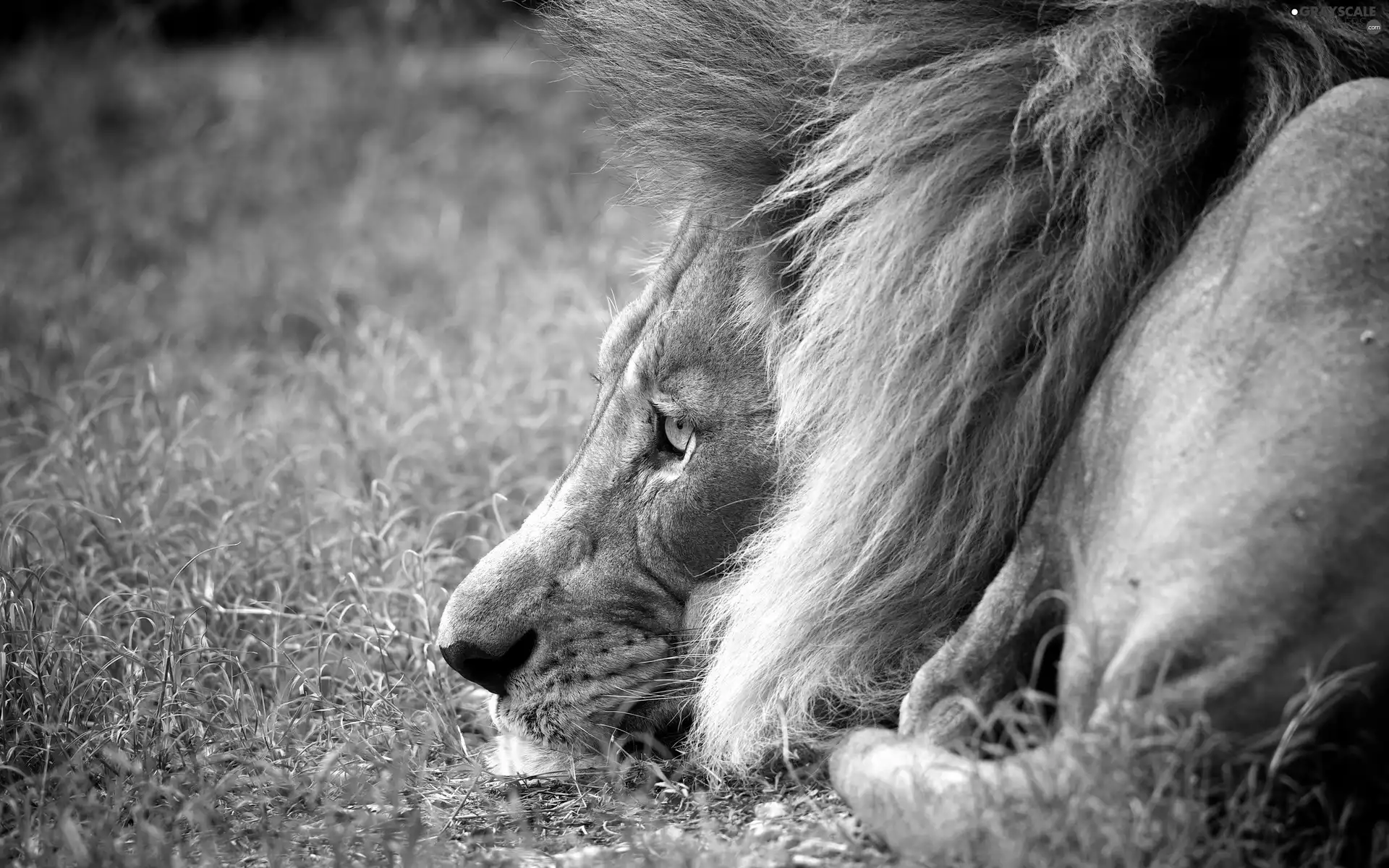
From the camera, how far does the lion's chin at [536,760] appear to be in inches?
93.7

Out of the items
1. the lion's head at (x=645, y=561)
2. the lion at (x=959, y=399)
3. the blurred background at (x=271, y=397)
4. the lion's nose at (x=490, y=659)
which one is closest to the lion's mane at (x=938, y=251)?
the lion at (x=959, y=399)

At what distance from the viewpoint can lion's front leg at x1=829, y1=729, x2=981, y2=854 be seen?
1657 millimetres

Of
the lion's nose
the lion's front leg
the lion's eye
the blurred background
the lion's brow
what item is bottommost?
the blurred background

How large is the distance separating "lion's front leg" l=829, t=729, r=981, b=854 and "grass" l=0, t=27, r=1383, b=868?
5 cm

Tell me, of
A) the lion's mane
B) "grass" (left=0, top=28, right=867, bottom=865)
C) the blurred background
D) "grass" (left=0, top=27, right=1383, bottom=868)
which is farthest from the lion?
the blurred background

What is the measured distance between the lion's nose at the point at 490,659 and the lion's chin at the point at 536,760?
0.10 meters

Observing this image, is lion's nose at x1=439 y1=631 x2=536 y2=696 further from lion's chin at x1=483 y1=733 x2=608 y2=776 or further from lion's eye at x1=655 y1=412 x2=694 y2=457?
lion's eye at x1=655 y1=412 x2=694 y2=457

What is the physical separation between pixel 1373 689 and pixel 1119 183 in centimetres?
78

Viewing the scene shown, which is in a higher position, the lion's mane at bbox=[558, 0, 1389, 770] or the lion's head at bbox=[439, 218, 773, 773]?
the lion's mane at bbox=[558, 0, 1389, 770]

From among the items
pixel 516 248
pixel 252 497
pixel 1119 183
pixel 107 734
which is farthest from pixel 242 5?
pixel 1119 183

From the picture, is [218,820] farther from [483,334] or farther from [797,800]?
[483,334]

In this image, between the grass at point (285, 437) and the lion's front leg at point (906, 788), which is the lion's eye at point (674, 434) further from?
the lion's front leg at point (906, 788)

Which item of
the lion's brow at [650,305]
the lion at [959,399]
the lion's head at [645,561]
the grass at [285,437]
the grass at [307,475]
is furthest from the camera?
the lion's brow at [650,305]

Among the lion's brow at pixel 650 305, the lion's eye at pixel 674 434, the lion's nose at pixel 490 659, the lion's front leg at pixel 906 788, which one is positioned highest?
the lion's brow at pixel 650 305
